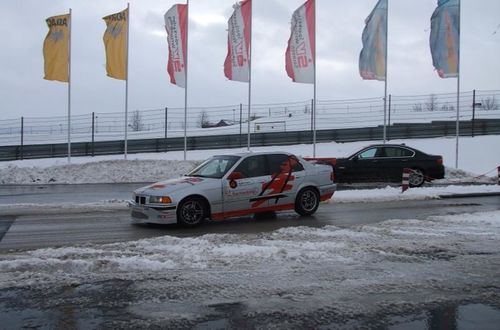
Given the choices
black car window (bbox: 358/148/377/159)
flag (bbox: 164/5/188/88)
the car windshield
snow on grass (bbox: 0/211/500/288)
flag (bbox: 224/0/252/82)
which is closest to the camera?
snow on grass (bbox: 0/211/500/288)

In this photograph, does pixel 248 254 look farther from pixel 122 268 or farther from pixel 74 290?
pixel 74 290

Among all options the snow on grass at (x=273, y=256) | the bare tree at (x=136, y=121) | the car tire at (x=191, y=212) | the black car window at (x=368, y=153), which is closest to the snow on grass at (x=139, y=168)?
the black car window at (x=368, y=153)

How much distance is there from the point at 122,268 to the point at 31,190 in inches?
565

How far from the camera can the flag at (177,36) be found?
26203mm

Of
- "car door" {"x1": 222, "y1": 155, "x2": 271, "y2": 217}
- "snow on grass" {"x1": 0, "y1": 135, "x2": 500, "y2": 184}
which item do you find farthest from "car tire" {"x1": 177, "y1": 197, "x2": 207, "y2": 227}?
"snow on grass" {"x1": 0, "y1": 135, "x2": 500, "y2": 184}

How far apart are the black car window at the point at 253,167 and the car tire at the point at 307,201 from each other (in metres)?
1.06

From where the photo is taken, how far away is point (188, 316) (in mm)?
5340

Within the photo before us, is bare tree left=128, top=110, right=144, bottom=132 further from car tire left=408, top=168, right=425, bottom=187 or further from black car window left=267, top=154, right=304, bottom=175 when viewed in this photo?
black car window left=267, top=154, right=304, bottom=175

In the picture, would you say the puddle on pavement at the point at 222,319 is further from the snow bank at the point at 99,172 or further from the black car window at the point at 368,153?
the snow bank at the point at 99,172

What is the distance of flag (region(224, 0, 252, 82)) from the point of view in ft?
85.2

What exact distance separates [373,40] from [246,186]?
1726cm

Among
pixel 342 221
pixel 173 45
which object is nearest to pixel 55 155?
pixel 173 45

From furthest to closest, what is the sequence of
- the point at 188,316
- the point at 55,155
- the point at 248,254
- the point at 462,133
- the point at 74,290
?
the point at 462,133 → the point at 55,155 → the point at 248,254 → the point at 74,290 → the point at 188,316

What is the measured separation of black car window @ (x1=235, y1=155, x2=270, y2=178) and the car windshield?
0.20 meters
